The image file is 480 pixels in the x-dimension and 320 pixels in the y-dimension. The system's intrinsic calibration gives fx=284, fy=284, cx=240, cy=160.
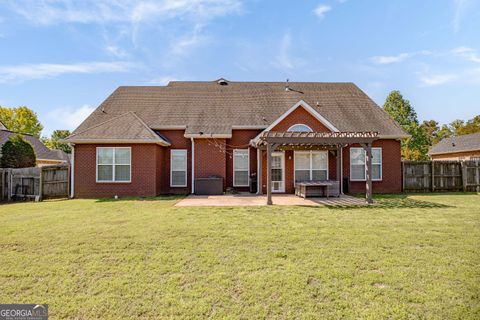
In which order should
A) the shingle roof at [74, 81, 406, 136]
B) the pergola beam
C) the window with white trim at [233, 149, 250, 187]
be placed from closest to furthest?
the pergola beam
the window with white trim at [233, 149, 250, 187]
the shingle roof at [74, 81, 406, 136]

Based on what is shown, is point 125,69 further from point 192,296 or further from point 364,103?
point 192,296

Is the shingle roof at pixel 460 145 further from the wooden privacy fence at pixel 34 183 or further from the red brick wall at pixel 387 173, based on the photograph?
the wooden privacy fence at pixel 34 183

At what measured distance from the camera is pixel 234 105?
19.5 meters

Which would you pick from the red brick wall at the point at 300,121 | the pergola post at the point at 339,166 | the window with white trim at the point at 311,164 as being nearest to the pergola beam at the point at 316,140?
the pergola post at the point at 339,166

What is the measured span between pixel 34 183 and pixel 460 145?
41.5 m

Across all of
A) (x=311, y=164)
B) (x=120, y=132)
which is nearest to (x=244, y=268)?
(x=311, y=164)

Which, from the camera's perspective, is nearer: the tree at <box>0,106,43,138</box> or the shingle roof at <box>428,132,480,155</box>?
the shingle roof at <box>428,132,480,155</box>

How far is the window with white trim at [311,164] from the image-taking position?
54.7 feet

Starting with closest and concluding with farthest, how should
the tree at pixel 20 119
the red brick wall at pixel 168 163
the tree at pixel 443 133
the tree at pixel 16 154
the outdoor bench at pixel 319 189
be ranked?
1. the outdoor bench at pixel 319 189
2. the red brick wall at pixel 168 163
3. the tree at pixel 16 154
4. the tree at pixel 20 119
5. the tree at pixel 443 133

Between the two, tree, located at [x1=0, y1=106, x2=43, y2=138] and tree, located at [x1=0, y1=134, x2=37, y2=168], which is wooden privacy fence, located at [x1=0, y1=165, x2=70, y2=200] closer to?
tree, located at [x1=0, y1=134, x2=37, y2=168]

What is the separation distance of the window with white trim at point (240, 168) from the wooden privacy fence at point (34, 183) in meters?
9.39

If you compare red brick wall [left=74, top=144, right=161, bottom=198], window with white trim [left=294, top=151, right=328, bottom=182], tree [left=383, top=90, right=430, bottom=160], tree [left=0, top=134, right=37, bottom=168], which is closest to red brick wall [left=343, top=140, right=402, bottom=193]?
window with white trim [left=294, top=151, right=328, bottom=182]

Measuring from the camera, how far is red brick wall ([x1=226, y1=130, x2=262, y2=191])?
1722 cm

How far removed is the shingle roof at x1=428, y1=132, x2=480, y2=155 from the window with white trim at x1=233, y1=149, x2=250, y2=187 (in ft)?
91.3
